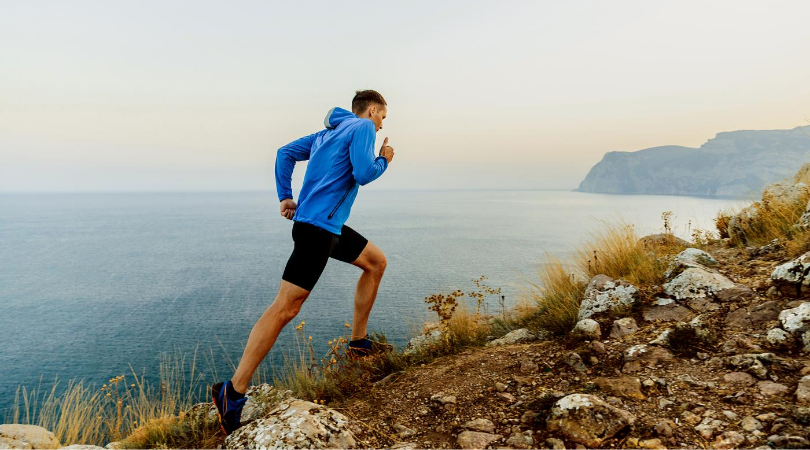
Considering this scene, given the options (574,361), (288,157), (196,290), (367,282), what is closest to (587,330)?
(574,361)

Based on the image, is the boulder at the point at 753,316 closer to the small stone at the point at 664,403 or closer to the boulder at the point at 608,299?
the boulder at the point at 608,299

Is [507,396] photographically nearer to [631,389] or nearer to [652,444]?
[631,389]

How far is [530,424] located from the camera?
8.93ft

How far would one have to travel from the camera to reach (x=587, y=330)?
393cm

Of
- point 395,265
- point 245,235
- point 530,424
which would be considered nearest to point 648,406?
point 530,424

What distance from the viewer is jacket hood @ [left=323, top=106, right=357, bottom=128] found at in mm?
3562

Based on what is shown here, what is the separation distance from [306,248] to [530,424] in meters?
1.92

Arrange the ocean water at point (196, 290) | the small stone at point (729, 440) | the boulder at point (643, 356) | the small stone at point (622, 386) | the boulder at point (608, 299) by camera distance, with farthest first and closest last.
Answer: the ocean water at point (196, 290) < the boulder at point (608, 299) < the boulder at point (643, 356) < the small stone at point (622, 386) < the small stone at point (729, 440)

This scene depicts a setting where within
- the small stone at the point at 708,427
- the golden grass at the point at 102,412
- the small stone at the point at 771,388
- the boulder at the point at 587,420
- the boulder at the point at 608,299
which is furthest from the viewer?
the boulder at the point at 608,299

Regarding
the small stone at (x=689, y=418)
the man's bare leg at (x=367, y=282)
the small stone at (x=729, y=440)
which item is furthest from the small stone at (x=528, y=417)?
the man's bare leg at (x=367, y=282)

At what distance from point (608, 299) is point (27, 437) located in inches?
202

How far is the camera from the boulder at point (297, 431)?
8.32 ft

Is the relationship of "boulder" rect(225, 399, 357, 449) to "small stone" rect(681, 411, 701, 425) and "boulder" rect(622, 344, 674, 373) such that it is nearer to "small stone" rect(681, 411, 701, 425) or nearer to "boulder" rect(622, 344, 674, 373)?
"small stone" rect(681, 411, 701, 425)

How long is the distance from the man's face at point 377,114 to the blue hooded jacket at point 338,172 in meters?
0.22
